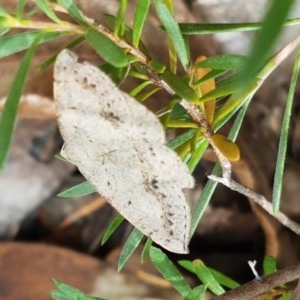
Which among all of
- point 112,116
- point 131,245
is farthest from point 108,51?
point 131,245

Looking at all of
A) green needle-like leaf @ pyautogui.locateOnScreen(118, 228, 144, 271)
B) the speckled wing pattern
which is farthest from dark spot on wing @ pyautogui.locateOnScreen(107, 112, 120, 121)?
green needle-like leaf @ pyautogui.locateOnScreen(118, 228, 144, 271)

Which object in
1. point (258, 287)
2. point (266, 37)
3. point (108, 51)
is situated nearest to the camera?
point (266, 37)

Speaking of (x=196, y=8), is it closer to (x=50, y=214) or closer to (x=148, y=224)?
(x=50, y=214)

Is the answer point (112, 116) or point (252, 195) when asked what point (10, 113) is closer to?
point (112, 116)

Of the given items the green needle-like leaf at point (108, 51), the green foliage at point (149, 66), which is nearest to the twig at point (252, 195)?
the green foliage at point (149, 66)

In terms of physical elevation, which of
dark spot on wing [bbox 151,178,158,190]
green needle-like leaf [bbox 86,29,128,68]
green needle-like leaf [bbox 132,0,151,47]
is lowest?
dark spot on wing [bbox 151,178,158,190]

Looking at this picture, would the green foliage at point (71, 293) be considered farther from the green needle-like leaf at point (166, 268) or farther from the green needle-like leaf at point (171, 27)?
the green needle-like leaf at point (171, 27)

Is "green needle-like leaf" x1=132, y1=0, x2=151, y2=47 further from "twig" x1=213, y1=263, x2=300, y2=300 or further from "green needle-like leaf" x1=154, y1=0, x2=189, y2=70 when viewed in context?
"twig" x1=213, y1=263, x2=300, y2=300

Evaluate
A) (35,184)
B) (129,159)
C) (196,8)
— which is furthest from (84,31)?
(35,184)
